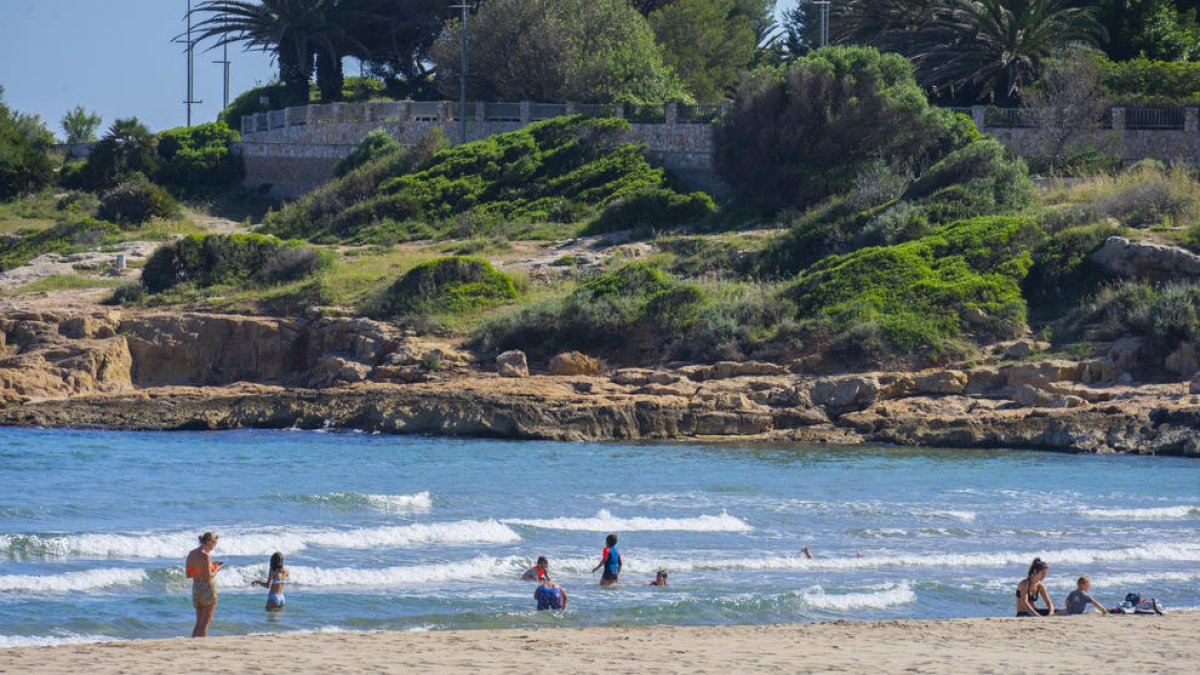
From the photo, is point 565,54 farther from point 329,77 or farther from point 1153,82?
point 1153,82

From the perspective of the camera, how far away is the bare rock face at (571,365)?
3192cm

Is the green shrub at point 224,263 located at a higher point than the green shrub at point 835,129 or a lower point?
lower

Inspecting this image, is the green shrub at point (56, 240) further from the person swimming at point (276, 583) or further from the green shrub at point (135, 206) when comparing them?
the person swimming at point (276, 583)

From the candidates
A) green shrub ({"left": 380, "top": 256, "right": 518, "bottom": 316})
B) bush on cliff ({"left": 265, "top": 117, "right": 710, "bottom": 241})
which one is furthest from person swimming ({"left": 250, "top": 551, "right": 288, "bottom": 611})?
bush on cliff ({"left": 265, "top": 117, "right": 710, "bottom": 241})

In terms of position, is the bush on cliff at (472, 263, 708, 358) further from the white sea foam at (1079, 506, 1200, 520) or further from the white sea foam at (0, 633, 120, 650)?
the white sea foam at (0, 633, 120, 650)

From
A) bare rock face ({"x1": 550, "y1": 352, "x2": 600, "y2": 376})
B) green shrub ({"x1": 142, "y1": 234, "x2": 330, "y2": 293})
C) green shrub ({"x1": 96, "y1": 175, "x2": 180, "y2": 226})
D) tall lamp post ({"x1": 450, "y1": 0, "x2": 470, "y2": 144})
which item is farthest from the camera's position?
green shrub ({"x1": 96, "y1": 175, "x2": 180, "y2": 226})

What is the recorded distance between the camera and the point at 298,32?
187 ft

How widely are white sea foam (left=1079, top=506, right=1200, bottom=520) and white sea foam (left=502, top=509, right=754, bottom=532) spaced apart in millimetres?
4745

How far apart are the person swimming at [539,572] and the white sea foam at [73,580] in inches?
155

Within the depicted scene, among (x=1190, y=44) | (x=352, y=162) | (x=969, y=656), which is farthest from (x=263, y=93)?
(x=969, y=656)

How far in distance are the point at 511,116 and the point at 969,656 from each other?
3598 centimetres

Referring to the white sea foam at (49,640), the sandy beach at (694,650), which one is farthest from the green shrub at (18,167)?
the sandy beach at (694,650)

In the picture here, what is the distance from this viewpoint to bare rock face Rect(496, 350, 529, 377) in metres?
31.8

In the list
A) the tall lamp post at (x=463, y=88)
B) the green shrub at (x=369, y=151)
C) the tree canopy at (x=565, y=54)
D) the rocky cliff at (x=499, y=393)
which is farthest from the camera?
the tree canopy at (x=565, y=54)
